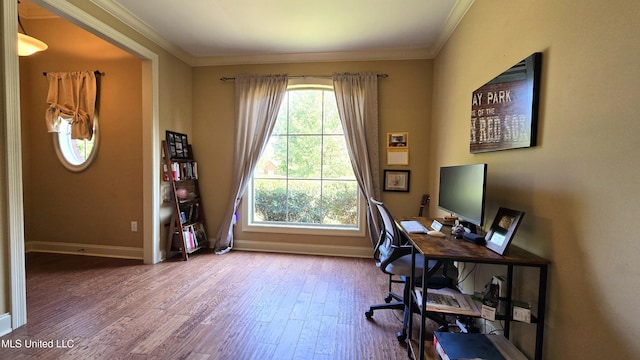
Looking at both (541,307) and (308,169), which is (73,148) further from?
(541,307)

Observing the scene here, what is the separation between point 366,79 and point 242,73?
5.68ft

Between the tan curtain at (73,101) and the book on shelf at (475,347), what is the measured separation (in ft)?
14.3

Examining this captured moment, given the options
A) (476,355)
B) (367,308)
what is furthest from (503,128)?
(367,308)

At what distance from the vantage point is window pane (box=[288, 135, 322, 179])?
3.71m

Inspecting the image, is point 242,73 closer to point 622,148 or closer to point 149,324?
point 149,324

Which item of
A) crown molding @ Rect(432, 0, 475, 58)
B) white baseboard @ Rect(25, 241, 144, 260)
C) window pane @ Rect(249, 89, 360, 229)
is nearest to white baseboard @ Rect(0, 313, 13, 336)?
white baseboard @ Rect(25, 241, 144, 260)

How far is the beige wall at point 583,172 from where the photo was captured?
0.93 metres

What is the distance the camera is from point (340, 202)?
3.70 meters

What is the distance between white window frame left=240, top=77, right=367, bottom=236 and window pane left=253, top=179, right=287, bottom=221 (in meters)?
0.09

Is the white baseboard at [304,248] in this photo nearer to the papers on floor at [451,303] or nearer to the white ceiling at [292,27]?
the papers on floor at [451,303]

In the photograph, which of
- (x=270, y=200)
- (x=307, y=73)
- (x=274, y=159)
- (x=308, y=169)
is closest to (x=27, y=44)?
(x=274, y=159)

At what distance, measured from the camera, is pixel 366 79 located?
3406 mm

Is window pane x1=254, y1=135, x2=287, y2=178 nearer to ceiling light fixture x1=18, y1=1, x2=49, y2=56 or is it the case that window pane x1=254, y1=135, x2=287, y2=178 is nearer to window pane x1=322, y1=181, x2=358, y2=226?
window pane x1=322, y1=181, x2=358, y2=226

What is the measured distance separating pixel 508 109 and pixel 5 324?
364cm
